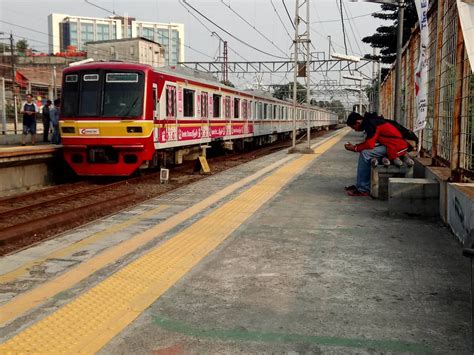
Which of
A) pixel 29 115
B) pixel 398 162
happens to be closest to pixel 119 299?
pixel 398 162

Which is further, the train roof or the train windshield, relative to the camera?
the train roof

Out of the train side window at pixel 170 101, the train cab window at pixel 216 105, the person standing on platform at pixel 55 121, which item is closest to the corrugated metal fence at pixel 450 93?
the train side window at pixel 170 101

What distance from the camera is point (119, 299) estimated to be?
3.75 m

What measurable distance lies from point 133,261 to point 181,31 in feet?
490

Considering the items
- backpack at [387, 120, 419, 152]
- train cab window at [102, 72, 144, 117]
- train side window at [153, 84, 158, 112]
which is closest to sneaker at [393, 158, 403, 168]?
backpack at [387, 120, 419, 152]

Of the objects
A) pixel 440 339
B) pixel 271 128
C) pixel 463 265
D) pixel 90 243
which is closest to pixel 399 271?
pixel 463 265

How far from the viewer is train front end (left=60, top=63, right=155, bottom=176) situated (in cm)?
1184

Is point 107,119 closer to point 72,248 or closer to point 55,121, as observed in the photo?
point 55,121

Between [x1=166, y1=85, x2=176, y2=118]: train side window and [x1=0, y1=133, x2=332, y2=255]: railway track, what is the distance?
1.67 m

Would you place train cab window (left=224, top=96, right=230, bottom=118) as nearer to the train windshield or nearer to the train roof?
the train roof

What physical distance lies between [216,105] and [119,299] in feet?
48.7

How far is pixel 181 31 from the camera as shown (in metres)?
147

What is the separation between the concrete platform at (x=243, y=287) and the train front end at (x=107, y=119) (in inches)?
201

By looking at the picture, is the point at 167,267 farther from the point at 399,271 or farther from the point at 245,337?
the point at 399,271
